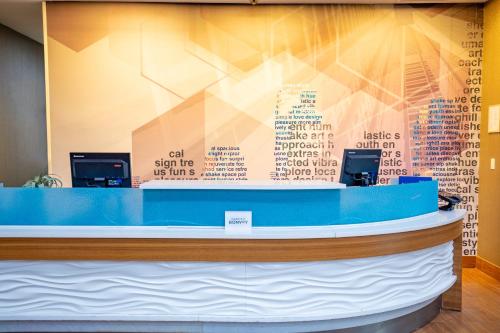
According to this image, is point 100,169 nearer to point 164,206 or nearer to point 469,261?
point 164,206

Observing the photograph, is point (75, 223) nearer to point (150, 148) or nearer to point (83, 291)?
point (83, 291)

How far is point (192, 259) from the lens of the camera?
2459 millimetres

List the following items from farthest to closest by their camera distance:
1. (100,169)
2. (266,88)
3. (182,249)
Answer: (266,88) < (100,169) < (182,249)

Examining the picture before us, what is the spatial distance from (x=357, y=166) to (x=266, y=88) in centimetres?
194

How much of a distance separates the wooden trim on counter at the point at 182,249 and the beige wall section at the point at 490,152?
110 inches

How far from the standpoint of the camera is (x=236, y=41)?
4.58m

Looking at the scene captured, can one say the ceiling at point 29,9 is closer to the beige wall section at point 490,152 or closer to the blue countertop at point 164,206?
the beige wall section at point 490,152

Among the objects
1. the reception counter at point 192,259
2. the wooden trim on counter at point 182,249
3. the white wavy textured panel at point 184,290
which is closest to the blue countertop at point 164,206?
the reception counter at point 192,259

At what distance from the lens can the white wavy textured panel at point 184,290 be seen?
2.49 metres

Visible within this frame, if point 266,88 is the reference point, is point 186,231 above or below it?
below

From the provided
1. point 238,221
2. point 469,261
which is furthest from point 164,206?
point 469,261

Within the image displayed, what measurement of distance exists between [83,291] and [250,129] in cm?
274

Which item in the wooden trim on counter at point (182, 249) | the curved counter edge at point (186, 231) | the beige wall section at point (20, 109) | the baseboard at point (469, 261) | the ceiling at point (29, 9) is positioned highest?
the ceiling at point (29, 9)

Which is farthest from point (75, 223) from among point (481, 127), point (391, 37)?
point (481, 127)
